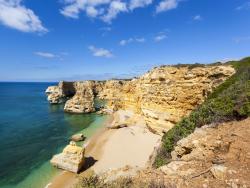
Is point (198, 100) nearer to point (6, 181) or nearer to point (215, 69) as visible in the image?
point (215, 69)

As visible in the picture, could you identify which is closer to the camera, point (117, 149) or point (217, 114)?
point (217, 114)

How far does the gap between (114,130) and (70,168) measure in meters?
16.4

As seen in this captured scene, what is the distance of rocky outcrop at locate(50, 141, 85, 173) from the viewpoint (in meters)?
22.6

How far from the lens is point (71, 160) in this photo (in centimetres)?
2266

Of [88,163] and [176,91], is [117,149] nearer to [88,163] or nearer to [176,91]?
[88,163]

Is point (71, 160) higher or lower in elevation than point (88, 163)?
higher

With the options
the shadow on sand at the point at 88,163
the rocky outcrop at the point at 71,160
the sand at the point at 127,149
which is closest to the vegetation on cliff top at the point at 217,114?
the sand at the point at 127,149

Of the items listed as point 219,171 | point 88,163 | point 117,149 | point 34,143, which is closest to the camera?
point 219,171

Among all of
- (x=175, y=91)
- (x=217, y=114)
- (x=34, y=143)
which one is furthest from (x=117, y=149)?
(x=217, y=114)

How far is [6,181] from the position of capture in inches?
842

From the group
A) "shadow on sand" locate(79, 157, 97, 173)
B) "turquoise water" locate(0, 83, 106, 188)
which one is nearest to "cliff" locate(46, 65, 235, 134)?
"shadow on sand" locate(79, 157, 97, 173)

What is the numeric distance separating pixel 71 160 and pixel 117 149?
7749 mm

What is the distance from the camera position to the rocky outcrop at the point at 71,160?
22578 mm

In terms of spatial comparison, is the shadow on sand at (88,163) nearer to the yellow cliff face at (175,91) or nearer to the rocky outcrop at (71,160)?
the rocky outcrop at (71,160)
